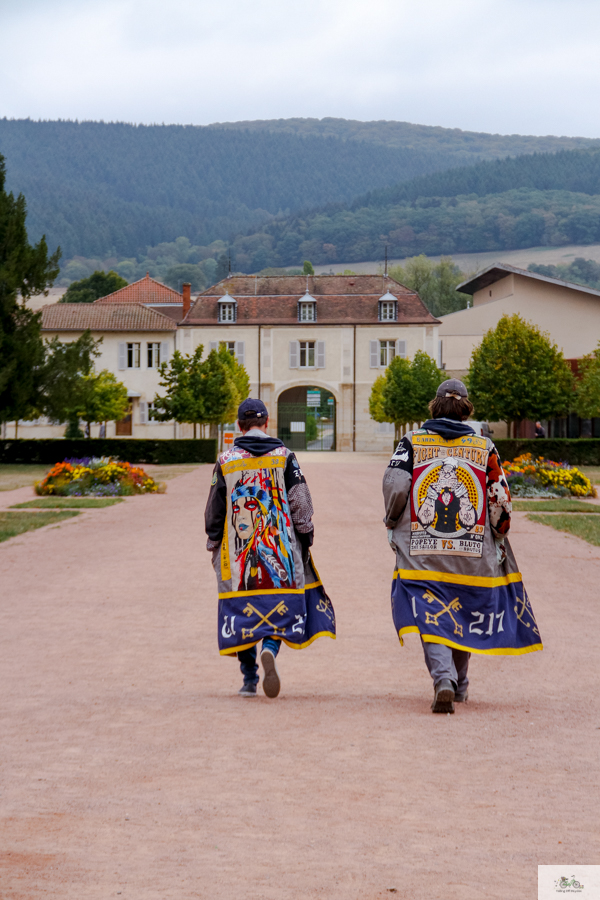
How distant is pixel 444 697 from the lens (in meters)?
5.24

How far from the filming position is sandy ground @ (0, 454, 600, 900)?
333 cm

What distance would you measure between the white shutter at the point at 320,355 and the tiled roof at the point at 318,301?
4.03 ft

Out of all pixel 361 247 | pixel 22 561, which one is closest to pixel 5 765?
pixel 22 561

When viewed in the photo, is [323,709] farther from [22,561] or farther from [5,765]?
[22,561]

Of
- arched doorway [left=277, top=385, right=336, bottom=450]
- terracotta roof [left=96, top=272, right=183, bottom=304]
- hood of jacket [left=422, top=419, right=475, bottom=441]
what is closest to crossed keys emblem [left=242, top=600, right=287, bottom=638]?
hood of jacket [left=422, top=419, right=475, bottom=441]

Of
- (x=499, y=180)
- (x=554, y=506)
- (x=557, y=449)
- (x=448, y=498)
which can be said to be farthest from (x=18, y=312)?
(x=499, y=180)

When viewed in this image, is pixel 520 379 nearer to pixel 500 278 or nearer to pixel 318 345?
pixel 500 278

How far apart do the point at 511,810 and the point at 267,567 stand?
2.25m

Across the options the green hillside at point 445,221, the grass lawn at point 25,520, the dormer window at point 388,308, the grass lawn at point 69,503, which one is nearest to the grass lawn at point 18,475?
the grass lawn at point 69,503

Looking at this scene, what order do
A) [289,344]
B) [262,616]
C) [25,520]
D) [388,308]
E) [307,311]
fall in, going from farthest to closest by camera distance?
[307,311] < [289,344] < [388,308] < [25,520] < [262,616]

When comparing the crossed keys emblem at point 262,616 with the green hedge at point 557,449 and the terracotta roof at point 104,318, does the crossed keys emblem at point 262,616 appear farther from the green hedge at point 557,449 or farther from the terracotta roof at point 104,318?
the terracotta roof at point 104,318

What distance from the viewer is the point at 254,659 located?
591cm

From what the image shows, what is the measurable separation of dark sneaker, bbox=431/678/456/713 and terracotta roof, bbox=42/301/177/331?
54.4 meters

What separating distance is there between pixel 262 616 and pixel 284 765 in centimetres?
137
